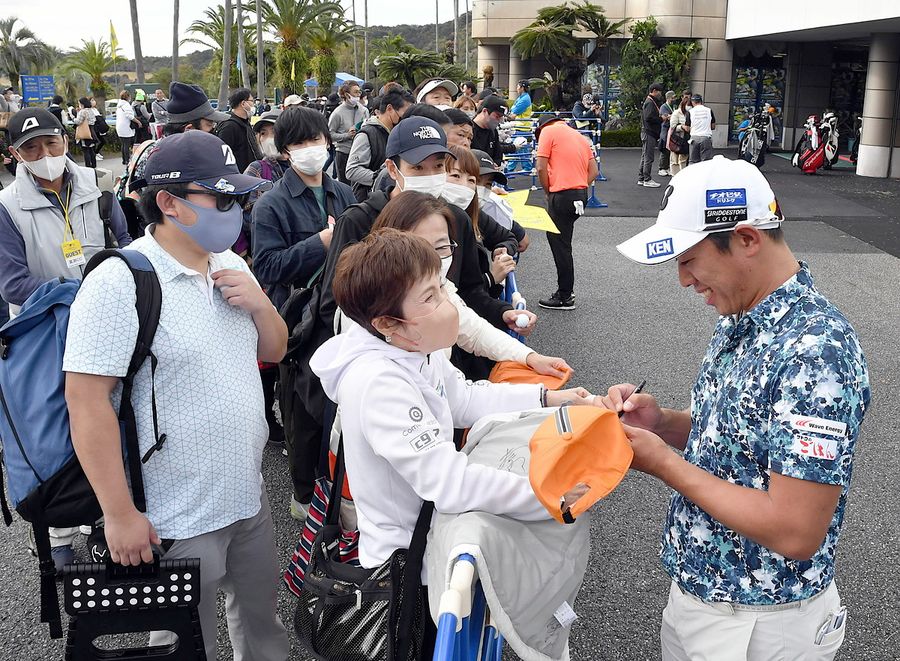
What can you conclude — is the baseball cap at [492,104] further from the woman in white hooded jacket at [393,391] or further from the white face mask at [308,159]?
the woman in white hooded jacket at [393,391]

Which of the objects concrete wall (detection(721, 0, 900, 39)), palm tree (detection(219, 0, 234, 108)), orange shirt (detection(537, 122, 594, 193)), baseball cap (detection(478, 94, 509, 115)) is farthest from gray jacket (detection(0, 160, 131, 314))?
palm tree (detection(219, 0, 234, 108))

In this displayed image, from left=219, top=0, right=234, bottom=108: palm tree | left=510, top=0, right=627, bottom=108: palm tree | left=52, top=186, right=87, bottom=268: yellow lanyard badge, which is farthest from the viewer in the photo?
left=219, top=0, right=234, bottom=108: palm tree

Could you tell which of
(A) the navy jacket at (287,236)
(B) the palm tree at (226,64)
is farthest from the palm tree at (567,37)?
(A) the navy jacket at (287,236)

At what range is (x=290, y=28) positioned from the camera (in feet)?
162

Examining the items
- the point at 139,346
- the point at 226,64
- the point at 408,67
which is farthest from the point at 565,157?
the point at 408,67

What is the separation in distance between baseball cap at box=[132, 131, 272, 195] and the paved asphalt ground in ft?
6.61

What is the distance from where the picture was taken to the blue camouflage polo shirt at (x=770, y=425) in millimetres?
1630

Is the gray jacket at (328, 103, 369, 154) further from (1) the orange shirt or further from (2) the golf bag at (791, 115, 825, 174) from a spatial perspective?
(2) the golf bag at (791, 115, 825, 174)

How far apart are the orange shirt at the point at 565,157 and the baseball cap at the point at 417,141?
14.8 ft

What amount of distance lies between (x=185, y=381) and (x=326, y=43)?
54753mm

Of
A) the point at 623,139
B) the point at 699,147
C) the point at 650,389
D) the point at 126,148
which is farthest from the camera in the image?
the point at 623,139

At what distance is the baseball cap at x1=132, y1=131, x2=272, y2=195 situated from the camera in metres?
2.41

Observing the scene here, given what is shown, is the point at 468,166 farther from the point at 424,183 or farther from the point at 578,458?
the point at 578,458

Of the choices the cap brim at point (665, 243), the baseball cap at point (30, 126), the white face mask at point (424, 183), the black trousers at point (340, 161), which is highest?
the baseball cap at point (30, 126)
